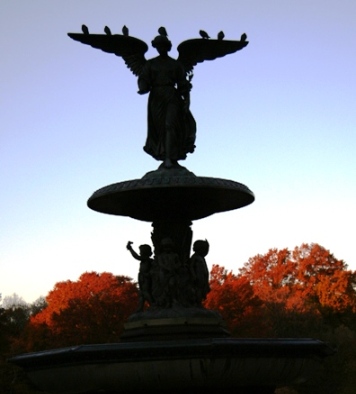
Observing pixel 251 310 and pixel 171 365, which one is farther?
pixel 251 310

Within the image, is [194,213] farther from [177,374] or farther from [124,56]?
[177,374]

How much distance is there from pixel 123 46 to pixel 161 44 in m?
0.60

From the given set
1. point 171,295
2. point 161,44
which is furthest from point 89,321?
point 171,295

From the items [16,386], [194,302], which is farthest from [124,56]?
[16,386]

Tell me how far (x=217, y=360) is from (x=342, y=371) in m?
45.9

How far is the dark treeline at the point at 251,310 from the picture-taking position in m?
46.4

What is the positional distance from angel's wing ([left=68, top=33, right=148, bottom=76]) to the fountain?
0.6 inches

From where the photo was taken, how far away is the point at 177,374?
9.63m

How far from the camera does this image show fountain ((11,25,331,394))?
31.6 ft

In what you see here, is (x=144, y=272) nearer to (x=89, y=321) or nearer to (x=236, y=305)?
(x=89, y=321)

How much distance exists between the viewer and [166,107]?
42.9 feet

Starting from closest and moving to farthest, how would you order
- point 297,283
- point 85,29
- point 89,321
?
1. point 85,29
2. point 89,321
3. point 297,283

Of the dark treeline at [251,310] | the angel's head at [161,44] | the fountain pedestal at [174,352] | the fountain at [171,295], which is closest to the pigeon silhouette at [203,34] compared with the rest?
the fountain at [171,295]

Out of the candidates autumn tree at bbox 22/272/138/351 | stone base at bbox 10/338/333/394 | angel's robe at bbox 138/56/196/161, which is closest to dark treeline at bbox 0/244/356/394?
autumn tree at bbox 22/272/138/351
